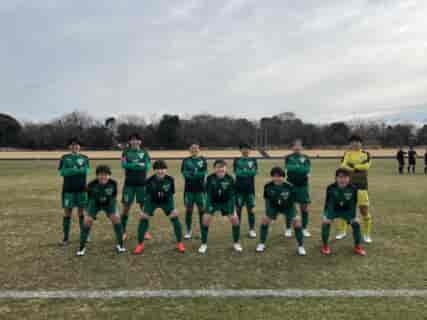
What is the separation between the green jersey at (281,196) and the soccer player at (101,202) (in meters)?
2.90

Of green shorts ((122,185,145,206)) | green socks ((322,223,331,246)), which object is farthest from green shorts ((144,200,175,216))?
green socks ((322,223,331,246))

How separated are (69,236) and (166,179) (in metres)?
2.93

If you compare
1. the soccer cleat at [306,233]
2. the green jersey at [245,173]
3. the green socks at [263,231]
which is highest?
the green jersey at [245,173]

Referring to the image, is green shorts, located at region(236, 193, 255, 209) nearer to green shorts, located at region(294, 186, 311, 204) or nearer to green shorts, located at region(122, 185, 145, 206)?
green shorts, located at region(294, 186, 311, 204)

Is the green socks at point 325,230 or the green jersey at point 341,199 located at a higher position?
the green jersey at point 341,199

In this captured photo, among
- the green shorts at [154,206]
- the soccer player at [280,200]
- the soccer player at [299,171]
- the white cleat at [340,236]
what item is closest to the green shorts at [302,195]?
the soccer player at [299,171]

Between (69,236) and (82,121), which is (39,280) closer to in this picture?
(69,236)

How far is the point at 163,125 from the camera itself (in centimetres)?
6750

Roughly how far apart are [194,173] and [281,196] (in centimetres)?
185

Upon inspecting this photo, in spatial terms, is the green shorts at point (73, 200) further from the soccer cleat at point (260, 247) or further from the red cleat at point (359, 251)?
the red cleat at point (359, 251)

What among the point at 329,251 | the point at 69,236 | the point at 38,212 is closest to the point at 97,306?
the point at 69,236

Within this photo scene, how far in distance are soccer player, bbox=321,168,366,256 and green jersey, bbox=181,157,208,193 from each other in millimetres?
2517

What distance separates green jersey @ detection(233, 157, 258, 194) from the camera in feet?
21.1

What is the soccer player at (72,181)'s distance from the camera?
604 centimetres
